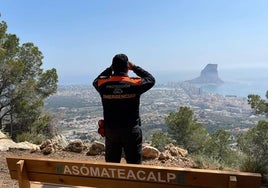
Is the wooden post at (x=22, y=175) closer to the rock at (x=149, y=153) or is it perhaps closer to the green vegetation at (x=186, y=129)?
the rock at (x=149, y=153)

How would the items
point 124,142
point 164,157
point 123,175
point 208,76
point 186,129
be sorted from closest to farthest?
point 123,175 → point 124,142 → point 164,157 → point 186,129 → point 208,76

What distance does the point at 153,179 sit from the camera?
117 inches

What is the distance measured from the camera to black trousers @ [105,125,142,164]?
4164 millimetres

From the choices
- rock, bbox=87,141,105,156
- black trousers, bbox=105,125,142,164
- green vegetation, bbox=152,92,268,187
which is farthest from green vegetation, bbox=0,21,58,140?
black trousers, bbox=105,125,142,164

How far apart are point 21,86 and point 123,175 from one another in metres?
14.8

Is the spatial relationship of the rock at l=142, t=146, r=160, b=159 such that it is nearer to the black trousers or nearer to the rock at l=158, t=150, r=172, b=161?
the rock at l=158, t=150, r=172, b=161

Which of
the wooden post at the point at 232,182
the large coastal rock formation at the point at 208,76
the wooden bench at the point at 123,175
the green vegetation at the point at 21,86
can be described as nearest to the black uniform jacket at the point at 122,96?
the wooden bench at the point at 123,175

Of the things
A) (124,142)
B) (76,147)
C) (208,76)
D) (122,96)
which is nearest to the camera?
(122,96)

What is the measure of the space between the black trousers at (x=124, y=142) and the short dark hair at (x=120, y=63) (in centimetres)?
68

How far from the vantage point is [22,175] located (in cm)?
349

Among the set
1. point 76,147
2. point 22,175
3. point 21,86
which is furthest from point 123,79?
point 21,86

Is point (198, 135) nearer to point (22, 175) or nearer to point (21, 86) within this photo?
point (21, 86)

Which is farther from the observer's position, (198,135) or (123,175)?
(198,135)

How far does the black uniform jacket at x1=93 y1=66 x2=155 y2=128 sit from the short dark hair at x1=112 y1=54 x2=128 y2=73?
0.22 feet
